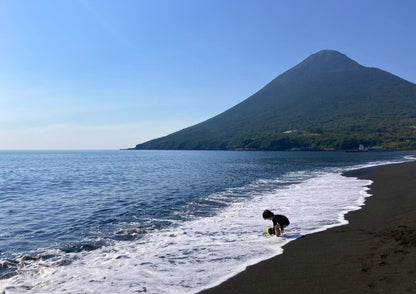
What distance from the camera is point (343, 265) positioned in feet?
23.6

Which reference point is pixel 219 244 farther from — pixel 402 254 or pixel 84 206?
pixel 84 206

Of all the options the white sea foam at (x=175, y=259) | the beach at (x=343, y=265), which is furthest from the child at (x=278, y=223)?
the beach at (x=343, y=265)

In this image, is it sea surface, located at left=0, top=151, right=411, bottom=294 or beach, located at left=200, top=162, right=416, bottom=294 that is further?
sea surface, located at left=0, top=151, right=411, bottom=294

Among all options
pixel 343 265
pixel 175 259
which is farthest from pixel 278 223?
pixel 175 259

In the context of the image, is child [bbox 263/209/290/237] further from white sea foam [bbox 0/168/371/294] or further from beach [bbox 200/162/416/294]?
beach [bbox 200/162/416/294]

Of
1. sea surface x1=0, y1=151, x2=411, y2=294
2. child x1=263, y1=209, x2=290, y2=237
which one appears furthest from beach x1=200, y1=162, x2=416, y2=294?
child x1=263, y1=209, x2=290, y2=237

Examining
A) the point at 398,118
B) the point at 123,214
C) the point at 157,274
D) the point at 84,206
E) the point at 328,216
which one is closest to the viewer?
the point at 157,274

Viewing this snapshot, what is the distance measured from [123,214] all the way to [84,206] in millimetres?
4460

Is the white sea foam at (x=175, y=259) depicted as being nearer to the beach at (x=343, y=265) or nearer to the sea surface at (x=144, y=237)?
the sea surface at (x=144, y=237)

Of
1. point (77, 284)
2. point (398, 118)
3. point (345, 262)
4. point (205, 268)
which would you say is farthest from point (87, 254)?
point (398, 118)

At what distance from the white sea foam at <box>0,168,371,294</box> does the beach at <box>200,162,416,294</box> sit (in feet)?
2.02

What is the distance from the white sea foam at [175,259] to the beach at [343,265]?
2.02 ft

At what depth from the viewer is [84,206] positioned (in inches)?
736

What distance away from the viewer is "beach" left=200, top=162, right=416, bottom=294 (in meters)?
6.00
